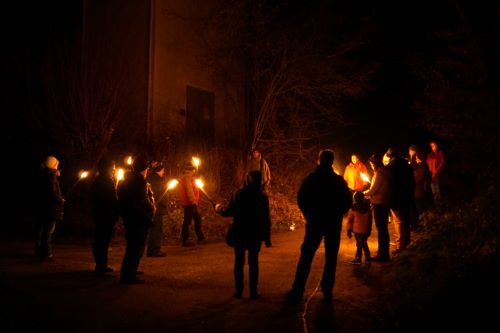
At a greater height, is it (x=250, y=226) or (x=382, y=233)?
(x=250, y=226)

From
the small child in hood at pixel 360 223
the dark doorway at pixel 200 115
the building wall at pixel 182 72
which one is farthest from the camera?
the dark doorway at pixel 200 115

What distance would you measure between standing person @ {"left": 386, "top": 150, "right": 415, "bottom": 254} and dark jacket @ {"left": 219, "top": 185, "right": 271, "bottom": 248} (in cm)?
336

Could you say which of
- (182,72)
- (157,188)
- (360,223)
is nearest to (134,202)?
(157,188)

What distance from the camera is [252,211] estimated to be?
739 cm

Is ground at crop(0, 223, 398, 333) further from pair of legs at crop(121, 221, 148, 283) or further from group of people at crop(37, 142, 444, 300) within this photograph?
group of people at crop(37, 142, 444, 300)

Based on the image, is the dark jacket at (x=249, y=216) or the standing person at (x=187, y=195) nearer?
the dark jacket at (x=249, y=216)

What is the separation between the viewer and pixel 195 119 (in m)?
19.8

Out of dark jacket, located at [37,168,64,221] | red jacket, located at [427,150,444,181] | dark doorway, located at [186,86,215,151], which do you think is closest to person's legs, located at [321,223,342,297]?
dark jacket, located at [37,168,64,221]

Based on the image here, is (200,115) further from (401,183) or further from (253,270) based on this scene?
(253,270)

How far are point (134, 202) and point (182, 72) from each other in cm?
1152

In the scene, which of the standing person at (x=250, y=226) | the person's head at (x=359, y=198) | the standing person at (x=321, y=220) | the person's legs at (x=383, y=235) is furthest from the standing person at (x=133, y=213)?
the person's legs at (x=383, y=235)

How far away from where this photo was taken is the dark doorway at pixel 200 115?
1938 centimetres

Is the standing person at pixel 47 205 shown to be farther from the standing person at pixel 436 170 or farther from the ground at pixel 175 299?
the standing person at pixel 436 170

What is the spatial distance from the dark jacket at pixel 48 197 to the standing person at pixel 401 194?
20.6ft
